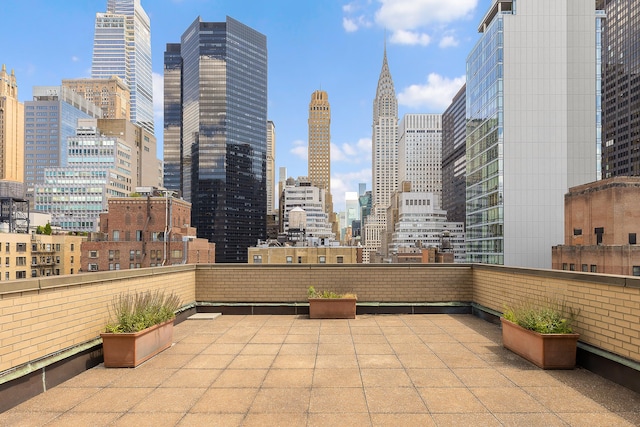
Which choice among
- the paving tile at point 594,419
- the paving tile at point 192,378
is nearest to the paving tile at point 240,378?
the paving tile at point 192,378

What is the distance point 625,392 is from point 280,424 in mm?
6528

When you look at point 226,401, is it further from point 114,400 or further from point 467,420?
point 467,420

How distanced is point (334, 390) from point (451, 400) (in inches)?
84.1

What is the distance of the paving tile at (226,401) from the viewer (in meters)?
6.30

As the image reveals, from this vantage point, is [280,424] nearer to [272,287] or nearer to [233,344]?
[233,344]

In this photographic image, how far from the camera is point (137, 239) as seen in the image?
71.7 meters

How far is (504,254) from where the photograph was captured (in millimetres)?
75375

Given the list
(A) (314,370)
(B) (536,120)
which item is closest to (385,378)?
(A) (314,370)

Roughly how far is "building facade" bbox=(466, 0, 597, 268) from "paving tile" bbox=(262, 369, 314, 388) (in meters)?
77.4

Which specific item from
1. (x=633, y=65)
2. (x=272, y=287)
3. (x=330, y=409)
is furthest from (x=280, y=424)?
(x=633, y=65)

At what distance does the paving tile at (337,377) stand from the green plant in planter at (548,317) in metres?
4.37

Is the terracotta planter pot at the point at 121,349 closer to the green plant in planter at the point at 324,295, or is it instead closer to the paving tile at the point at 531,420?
the green plant in planter at the point at 324,295

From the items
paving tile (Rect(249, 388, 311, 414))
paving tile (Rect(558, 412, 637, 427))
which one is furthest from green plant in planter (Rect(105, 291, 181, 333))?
paving tile (Rect(558, 412, 637, 427))

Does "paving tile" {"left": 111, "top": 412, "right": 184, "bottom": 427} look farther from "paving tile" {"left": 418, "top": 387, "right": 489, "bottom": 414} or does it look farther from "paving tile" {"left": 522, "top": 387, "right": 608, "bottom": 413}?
"paving tile" {"left": 522, "top": 387, "right": 608, "bottom": 413}
